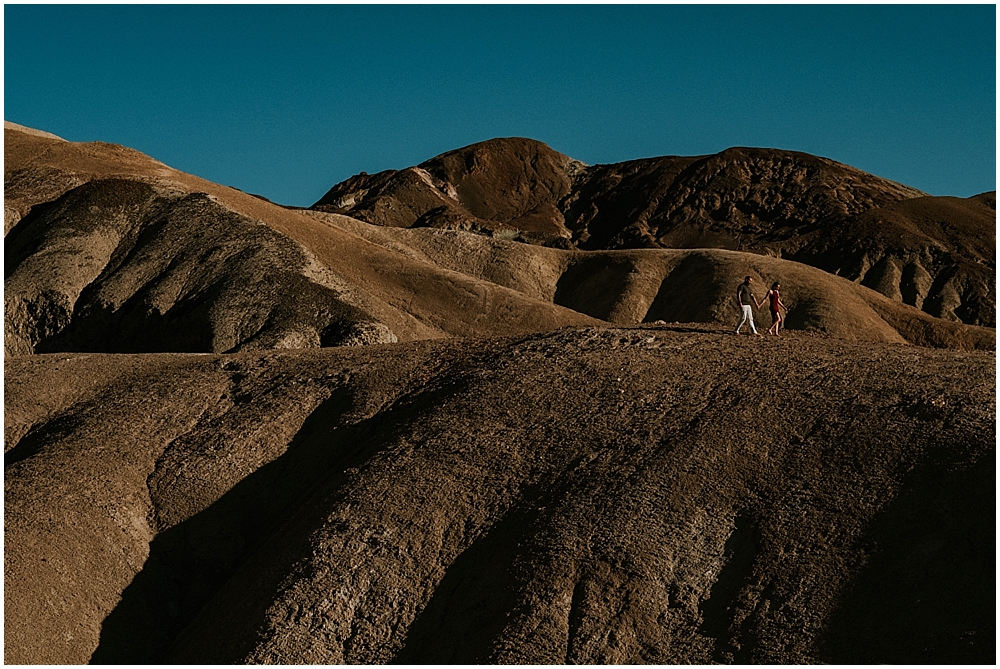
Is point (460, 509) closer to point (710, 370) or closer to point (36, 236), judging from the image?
point (710, 370)

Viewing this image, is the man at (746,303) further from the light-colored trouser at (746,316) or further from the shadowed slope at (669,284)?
the shadowed slope at (669,284)

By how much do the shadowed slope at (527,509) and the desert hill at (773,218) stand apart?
310ft

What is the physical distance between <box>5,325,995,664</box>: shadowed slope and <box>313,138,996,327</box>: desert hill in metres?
94.6

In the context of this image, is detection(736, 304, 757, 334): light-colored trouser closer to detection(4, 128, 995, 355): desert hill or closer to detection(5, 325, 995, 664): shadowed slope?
detection(5, 325, 995, 664): shadowed slope

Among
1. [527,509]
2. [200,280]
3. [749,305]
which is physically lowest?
[527,509]

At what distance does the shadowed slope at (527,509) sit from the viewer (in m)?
21.8

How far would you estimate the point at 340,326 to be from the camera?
57094 millimetres

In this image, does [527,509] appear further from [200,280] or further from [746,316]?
[200,280]

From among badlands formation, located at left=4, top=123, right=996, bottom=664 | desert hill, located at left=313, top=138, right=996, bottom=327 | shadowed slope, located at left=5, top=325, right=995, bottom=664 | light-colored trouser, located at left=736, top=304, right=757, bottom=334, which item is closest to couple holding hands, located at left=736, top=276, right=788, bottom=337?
light-colored trouser, located at left=736, top=304, right=757, bottom=334

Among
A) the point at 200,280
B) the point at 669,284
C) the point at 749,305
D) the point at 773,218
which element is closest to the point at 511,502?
the point at 749,305

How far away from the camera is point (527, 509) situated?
989 inches

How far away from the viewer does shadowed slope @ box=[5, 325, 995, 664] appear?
2181 centimetres

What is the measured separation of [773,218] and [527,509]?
14777cm

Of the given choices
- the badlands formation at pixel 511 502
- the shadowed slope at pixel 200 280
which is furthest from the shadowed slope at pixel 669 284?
the badlands formation at pixel 511 502
